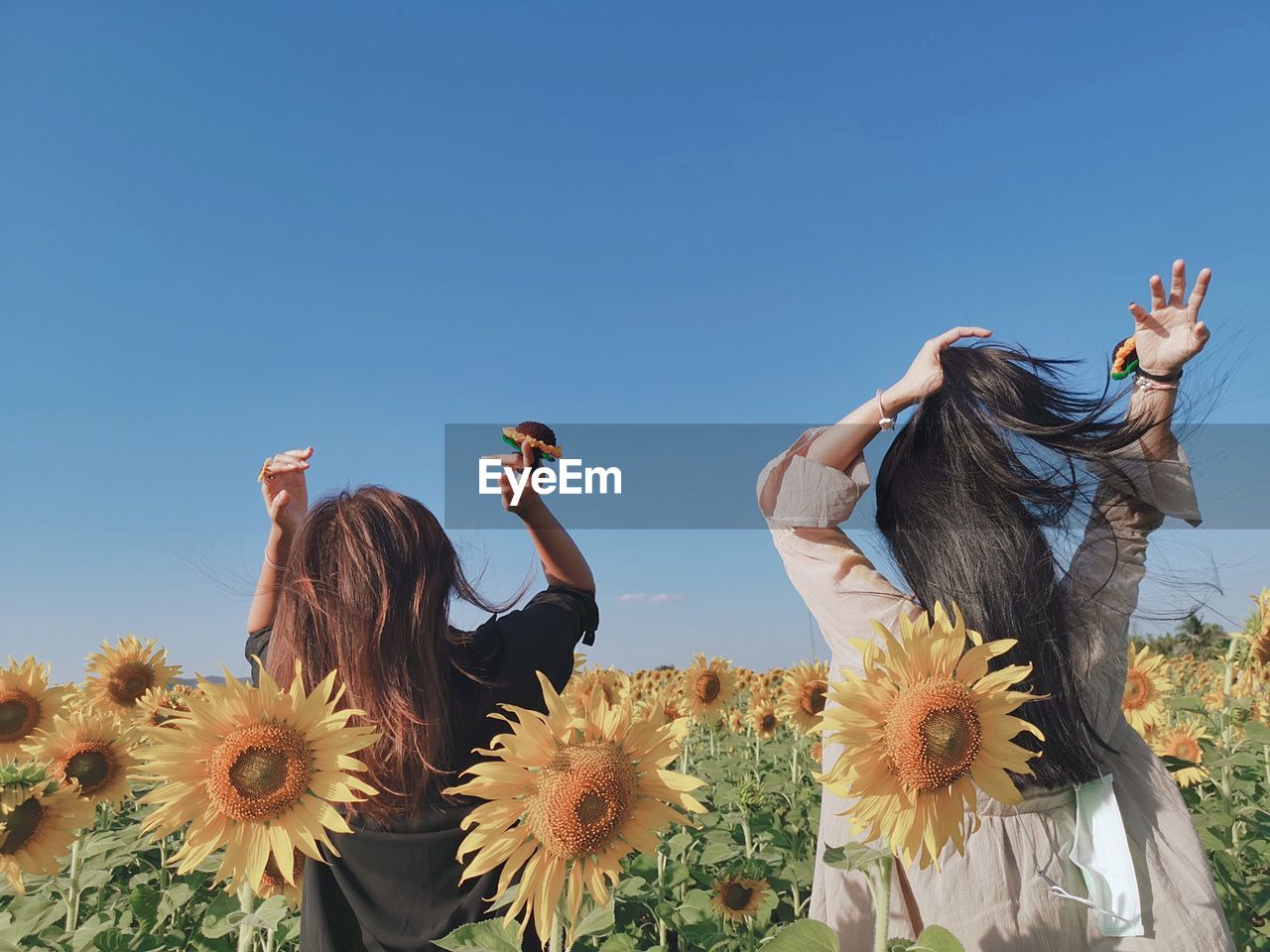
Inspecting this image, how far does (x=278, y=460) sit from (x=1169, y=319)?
89.8 inches

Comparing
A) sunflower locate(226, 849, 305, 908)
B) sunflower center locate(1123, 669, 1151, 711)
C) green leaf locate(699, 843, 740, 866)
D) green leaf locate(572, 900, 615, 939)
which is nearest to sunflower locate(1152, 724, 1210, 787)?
sunflower center locate(1123, 669, 1151, 711)

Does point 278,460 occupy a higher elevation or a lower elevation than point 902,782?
higher

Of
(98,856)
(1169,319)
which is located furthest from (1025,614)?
(98,856)

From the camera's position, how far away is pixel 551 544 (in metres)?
2.64

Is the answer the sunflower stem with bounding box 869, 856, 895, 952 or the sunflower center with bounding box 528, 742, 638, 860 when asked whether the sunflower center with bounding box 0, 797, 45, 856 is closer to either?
the sunflower center with bounding box 528, 742, 638, 860

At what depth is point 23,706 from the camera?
4.11m

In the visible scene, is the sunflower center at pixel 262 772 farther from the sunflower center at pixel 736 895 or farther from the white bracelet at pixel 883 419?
the sunflower center at pixel 736 895

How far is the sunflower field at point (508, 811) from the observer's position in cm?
164

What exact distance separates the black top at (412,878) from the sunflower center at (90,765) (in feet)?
7.49

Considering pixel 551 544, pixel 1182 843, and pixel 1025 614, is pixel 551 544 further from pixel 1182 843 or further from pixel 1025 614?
pixel 1182 843

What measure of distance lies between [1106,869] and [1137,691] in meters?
4.41

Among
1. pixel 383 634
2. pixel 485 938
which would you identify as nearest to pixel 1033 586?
pixel 485 938

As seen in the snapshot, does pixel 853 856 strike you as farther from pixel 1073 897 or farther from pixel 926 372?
pixel 926 372

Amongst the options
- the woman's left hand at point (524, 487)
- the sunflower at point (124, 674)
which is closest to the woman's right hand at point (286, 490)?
the woman's left hand at point (524, 487)
